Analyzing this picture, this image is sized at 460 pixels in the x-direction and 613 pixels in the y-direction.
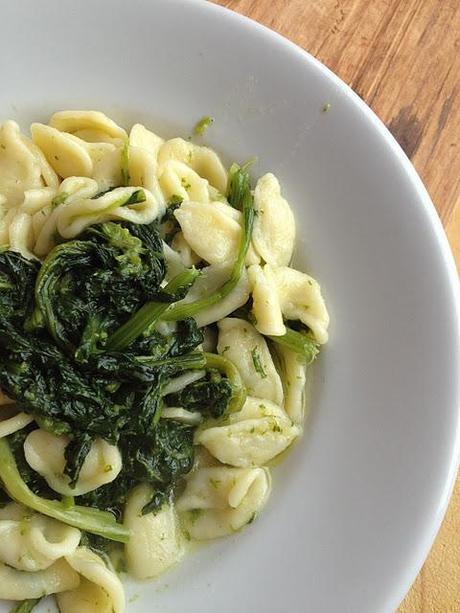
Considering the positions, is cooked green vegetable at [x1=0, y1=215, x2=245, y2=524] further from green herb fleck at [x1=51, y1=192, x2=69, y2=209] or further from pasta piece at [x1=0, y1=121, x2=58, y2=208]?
pasta piece at [x1=0, y1=121, x2=58, y2=208]

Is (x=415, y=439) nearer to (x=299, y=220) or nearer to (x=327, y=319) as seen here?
(x=327, y=319)

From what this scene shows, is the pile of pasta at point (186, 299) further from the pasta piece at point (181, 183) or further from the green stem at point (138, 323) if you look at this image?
the green stem at point (138, 323)

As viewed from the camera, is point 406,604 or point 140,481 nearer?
point 140,481

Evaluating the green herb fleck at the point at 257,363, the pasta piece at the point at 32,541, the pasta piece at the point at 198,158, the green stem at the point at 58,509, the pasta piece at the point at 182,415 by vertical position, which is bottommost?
the pasta piece at the point at 32,541

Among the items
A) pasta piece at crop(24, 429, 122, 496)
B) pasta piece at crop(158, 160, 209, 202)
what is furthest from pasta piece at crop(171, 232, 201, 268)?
pasta piece at crop(24, 429, 122, 496)

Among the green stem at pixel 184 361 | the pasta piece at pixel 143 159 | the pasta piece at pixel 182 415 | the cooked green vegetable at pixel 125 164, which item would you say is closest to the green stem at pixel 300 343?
the green stem at pixel 184 361

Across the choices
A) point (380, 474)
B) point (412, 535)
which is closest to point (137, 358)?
point (380, 474)

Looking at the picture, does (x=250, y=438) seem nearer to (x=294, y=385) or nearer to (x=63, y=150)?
(x=294, y=385)
